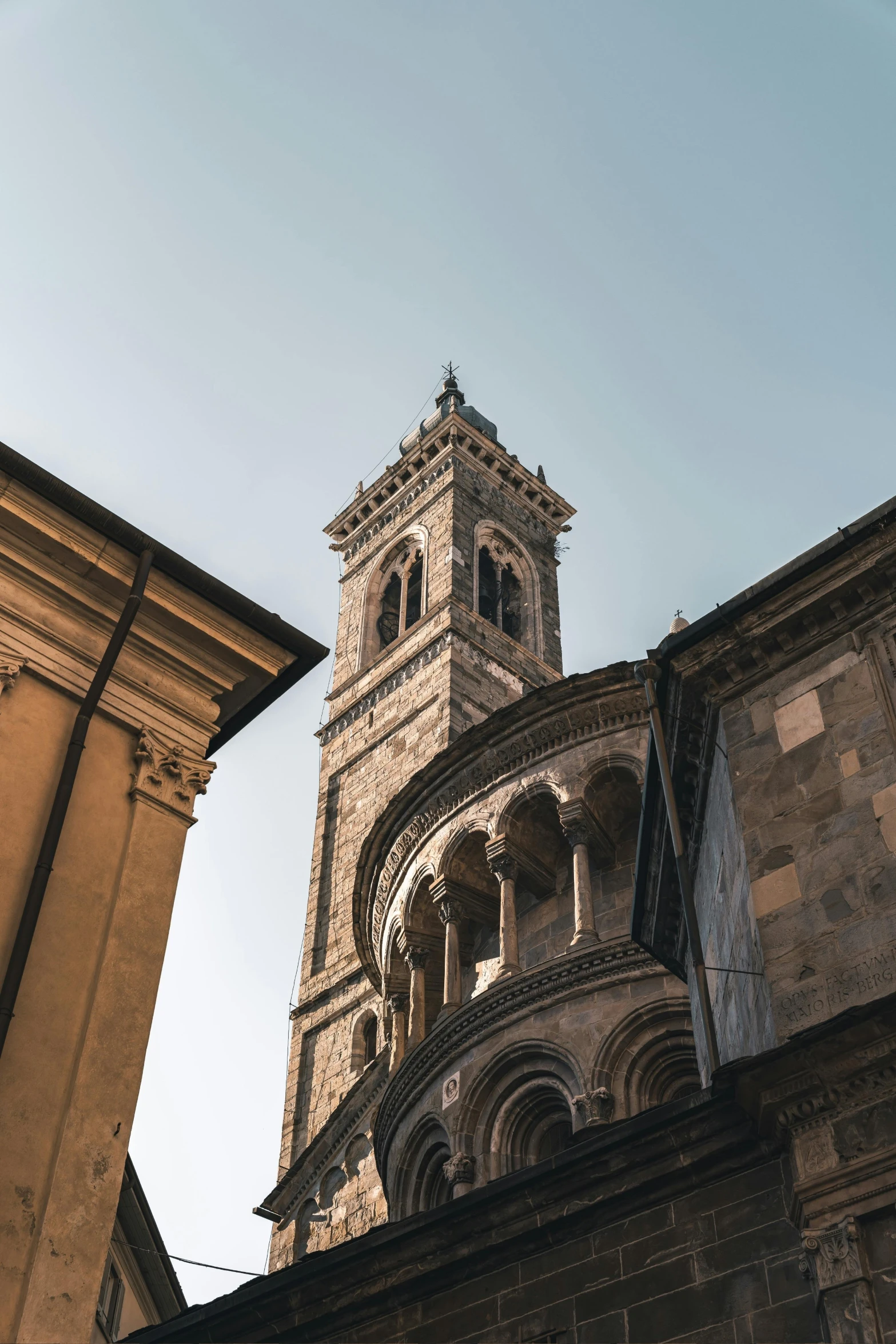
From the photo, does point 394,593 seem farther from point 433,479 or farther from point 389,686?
point 389,686

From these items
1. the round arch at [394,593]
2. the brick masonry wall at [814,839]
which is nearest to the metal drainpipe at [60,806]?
the brick masonry wall at [814,839]

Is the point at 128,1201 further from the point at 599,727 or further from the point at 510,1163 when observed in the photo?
the point at 599,727

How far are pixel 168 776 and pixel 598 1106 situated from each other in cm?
924

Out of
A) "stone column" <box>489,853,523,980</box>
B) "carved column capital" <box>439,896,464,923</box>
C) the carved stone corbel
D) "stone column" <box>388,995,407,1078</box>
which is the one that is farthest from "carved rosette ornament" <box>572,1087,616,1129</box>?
the carved stone corbel

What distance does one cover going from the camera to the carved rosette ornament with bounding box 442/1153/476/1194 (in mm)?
18391

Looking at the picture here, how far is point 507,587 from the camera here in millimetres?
45125

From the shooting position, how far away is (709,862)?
12.9 metres

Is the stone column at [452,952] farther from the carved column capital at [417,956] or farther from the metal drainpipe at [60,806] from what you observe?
the metal drainpipe at [60,806]

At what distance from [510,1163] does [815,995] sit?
10420mm

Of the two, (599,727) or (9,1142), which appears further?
(599,727)

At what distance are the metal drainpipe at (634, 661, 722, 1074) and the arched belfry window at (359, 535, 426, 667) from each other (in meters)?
28.4

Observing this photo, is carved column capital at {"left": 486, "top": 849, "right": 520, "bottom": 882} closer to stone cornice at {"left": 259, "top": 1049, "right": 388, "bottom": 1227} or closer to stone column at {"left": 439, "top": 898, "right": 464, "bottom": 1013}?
stone column at {"left": 439, "top": 898, "right": 464, "bottom": 1013}

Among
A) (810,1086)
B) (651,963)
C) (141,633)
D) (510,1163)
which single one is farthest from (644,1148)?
(510,1163)

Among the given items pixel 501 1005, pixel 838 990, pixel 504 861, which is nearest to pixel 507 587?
pixel 504 861
